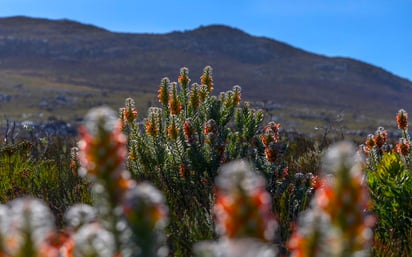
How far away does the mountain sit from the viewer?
248 feet

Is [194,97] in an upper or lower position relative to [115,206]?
upper

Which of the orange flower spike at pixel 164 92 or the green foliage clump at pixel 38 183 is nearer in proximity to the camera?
the green foliage clump at pixel 38 183

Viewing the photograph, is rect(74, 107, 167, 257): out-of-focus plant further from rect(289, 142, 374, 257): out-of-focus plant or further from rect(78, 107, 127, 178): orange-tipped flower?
rect(289, 142, 374, 257): out-of-focus plant

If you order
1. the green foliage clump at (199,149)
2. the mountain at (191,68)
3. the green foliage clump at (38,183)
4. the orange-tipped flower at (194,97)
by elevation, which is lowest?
the green foliage clump at (38,183)

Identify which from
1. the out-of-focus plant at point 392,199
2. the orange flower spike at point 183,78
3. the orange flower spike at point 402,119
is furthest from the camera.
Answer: the orange flower spike at point 183,78

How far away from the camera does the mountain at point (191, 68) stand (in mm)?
75500

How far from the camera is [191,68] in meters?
90.2

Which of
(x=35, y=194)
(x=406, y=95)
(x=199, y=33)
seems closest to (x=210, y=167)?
(x=35, y=194)

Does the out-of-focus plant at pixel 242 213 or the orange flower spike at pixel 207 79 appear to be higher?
the orange flower spike at pixel 207 79

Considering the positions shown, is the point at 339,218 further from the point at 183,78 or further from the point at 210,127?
the point at 183,78

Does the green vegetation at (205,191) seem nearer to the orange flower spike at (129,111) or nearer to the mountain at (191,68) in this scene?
the orange flower spike at (129,111)

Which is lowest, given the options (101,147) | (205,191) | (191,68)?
(205,191)

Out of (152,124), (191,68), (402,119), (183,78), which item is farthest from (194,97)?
(191,68)

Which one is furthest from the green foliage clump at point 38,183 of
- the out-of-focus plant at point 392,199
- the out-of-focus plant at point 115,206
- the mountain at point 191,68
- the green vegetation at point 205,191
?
the mountain at point 191,68
